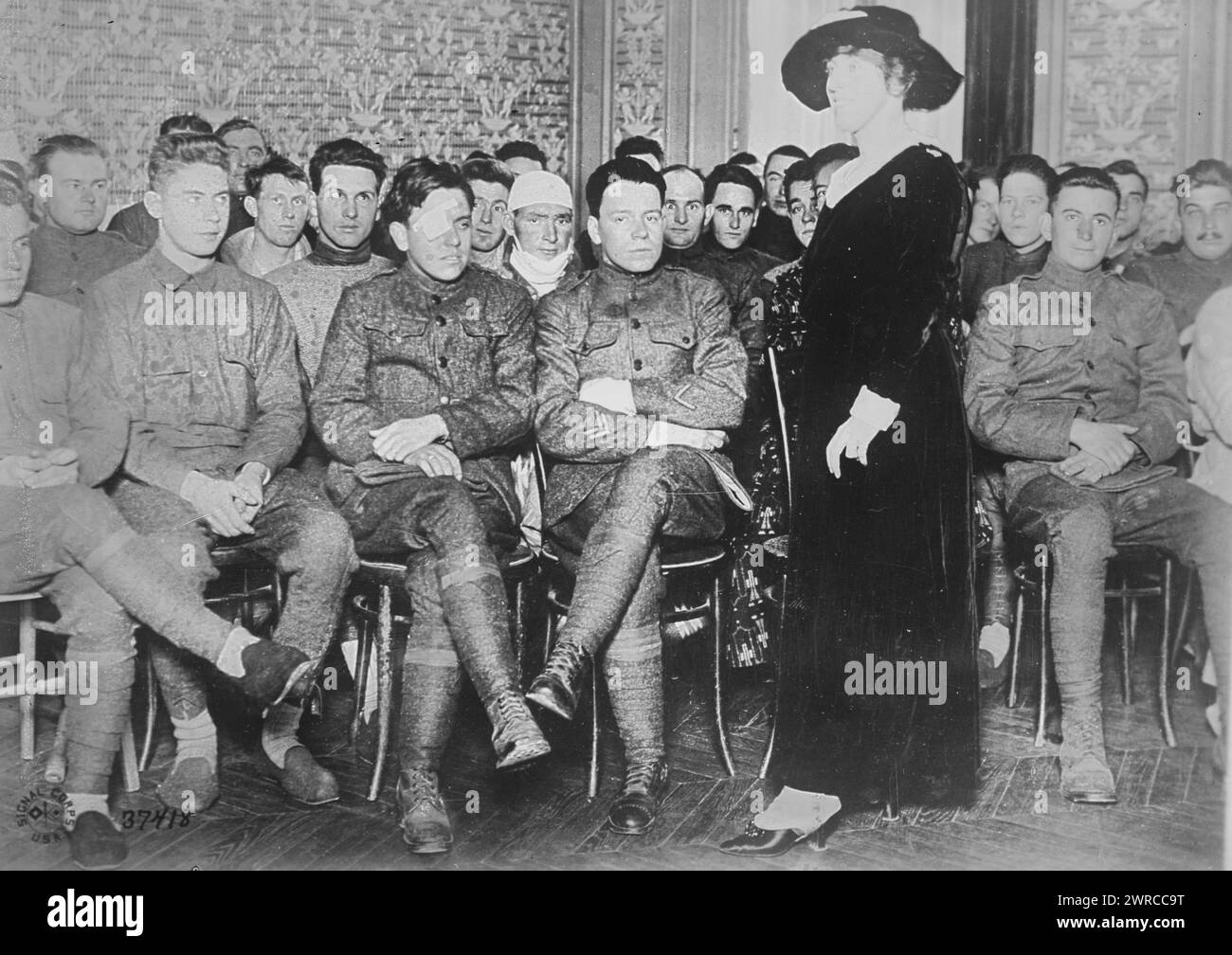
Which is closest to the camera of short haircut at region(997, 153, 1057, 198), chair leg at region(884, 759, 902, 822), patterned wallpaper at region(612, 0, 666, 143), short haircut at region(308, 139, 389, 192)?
chair leg at region(884, 759, 902, 822)

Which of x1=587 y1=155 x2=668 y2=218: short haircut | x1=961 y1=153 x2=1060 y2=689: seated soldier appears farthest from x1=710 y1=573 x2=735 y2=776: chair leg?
x1=587 y1=155 x2=668 y2=218: short haircut

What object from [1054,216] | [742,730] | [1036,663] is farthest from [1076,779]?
[1054,216]

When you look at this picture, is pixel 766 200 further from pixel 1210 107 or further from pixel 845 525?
pixel 1210 107

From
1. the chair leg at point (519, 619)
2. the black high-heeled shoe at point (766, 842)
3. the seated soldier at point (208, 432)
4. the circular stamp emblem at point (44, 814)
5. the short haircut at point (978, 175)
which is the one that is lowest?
the black high-heeled shoe at point (766, 842)

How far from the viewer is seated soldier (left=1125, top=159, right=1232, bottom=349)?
12.8 ft

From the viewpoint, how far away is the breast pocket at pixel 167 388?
3688 millimetres

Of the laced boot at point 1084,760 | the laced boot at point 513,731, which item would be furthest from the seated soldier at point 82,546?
the laced boot at point 1084,760

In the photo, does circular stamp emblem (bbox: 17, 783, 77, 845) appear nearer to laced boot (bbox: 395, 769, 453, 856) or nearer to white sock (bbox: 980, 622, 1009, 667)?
laced boot (bbox: 395, 769, 453, 856)

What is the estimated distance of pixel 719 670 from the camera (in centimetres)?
374

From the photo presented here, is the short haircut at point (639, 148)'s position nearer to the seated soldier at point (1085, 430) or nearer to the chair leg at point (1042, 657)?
the seated soldier at point (1085, 430)

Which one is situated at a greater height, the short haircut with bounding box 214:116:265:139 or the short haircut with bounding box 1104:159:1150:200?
the short haircut with bounding box 214:116:265:139

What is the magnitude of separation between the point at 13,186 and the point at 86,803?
1771 mm

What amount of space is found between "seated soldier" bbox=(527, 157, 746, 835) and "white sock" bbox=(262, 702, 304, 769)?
2.46 ft

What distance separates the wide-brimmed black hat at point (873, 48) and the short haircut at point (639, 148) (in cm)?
44
